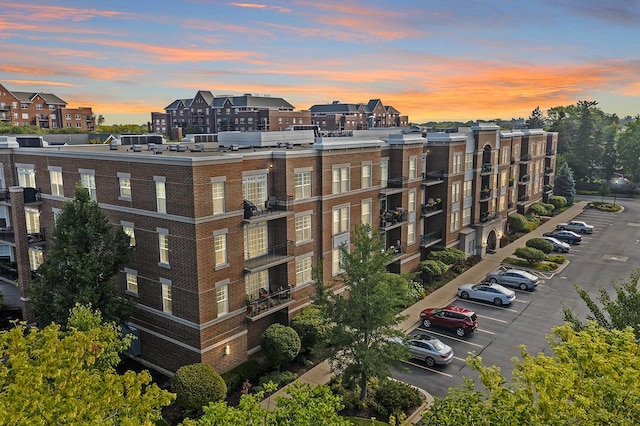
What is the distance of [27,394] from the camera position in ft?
39.7

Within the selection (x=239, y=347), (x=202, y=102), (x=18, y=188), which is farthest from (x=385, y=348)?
(x=202, y=102)

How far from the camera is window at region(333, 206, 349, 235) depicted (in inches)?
1335

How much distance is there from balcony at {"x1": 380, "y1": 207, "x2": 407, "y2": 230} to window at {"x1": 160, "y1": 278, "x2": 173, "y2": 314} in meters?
18.5

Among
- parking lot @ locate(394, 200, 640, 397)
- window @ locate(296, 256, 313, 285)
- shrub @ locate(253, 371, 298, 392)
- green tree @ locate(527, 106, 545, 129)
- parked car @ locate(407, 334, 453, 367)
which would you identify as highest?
green tree @ locate(527, 106, 545, 129)

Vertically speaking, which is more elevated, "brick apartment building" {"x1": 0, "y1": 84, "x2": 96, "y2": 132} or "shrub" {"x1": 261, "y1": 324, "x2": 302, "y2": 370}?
"brick apartment building" {"x1": 0, "y1": 84, "x2": 96, "y2": 132}

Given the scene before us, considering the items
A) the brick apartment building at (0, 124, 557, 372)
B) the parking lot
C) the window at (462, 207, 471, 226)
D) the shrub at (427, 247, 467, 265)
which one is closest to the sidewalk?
the parking lot

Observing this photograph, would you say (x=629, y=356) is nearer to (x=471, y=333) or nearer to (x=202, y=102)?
(x=471, y=333)

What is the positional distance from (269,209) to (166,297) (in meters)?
8.06

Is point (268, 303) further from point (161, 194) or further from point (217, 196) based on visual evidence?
point (161, 194)

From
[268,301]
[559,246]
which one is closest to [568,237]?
[559,246]

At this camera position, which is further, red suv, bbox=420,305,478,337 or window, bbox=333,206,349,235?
window, bbox=333,206,349,235

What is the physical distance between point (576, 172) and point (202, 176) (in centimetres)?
9299

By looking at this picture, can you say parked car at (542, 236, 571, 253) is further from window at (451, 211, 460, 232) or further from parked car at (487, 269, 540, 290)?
window at (451, 211, 460, 232)

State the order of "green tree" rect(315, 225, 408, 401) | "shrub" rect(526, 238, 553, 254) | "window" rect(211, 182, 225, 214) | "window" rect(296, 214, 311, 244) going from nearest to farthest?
"green tree" rect(315, 225, 408, 401) → "window" rect(211, 182, 225, 214) → "window" rect(296, 214, 311, 244) → "shrub" rect(526, 238, 553, 254)
